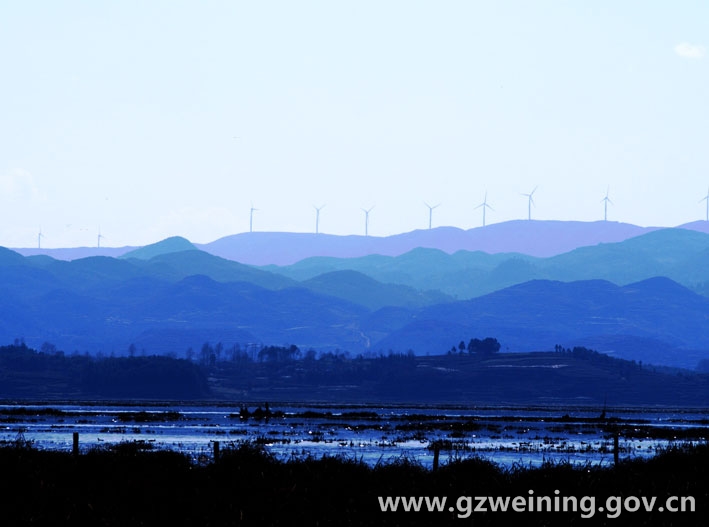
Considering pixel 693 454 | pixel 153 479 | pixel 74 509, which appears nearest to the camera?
pixel 74 509

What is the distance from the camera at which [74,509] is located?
38125 millimetres

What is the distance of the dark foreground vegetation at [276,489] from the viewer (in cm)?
3825

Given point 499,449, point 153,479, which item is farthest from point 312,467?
point 499,449

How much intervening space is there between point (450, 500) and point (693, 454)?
64.5 ft

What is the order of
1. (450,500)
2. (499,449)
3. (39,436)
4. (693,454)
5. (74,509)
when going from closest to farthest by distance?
(74,509) → (450,500) → (693,454) → (499,449) → (39,436)

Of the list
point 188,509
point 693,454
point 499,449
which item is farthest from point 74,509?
point 499,449

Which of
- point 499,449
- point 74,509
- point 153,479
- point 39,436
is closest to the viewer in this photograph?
point 74,509

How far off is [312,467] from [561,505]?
973 cm

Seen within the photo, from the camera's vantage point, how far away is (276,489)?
40969 millimetres

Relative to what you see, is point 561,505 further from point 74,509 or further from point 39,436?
point 39,436

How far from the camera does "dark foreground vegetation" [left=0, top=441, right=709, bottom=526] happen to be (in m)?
38.2

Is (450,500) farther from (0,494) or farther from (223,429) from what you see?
(223,429)

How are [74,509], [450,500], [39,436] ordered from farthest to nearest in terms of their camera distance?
[39,436] < [450,500] < [74,509]

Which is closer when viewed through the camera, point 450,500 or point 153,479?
point 450,500
